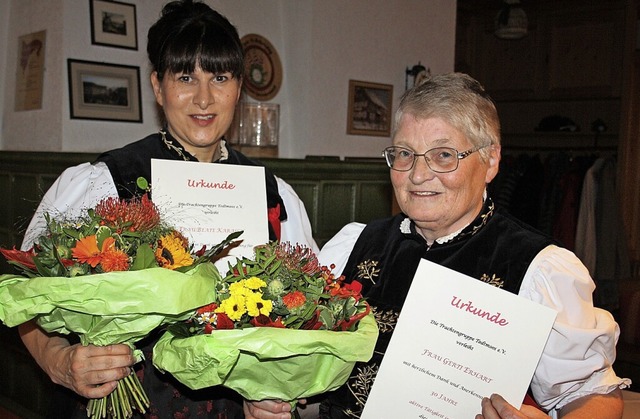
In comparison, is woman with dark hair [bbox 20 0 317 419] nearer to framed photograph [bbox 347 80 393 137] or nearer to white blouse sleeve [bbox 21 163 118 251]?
white blouse sleeve [bbox 21 163 118 251]

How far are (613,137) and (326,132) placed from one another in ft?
11.2

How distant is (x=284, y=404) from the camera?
1394mm

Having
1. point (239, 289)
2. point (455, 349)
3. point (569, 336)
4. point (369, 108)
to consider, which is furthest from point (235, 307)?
point (369, 108)

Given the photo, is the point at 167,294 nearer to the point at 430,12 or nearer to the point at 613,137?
the point at 430,12

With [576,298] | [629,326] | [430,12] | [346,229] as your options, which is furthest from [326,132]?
[576,298]

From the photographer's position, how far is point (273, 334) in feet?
3.97

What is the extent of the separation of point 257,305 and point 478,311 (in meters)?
0.42

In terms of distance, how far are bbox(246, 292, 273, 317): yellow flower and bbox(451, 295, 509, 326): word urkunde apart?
373 millimetres

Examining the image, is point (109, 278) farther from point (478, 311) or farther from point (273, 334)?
point (478, 311)

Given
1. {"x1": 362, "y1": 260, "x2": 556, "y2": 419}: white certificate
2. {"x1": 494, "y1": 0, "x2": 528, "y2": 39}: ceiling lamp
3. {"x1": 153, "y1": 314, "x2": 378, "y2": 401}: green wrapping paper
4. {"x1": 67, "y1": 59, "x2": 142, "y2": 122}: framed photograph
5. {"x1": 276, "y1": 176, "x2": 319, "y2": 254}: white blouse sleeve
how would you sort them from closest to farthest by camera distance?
{"x1": 153, "y1": 314, "x2": 378, "y2": 401}: green wrapping paper < {"x1": 362, "y1": 260, "x2": 556, "y2": 419}: white certificate < {"x1": 276, "y1": 176, "x2": 319, "y2": 254}: white blouse sleeve < {"x1": 67, "y1": 59, "x2": 142, "y2": 122}: framed photograph < {"x1": 494, "y1": 0, "x2": 528, "y2": 39}: ceiling lamp

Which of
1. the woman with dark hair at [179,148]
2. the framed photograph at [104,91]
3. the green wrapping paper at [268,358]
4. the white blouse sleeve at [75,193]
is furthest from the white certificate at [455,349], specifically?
the framed photograph at [104,91]

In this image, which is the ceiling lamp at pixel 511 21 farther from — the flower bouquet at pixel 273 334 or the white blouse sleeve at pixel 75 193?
the flower bouquet at pixel 273 334

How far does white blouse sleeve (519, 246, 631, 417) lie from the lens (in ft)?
4.56

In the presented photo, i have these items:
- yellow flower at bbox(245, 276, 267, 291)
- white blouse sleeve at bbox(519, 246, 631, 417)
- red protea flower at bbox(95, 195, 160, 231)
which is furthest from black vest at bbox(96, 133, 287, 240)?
white blouse sleeve at bbox(519, 246, 631, 417)
